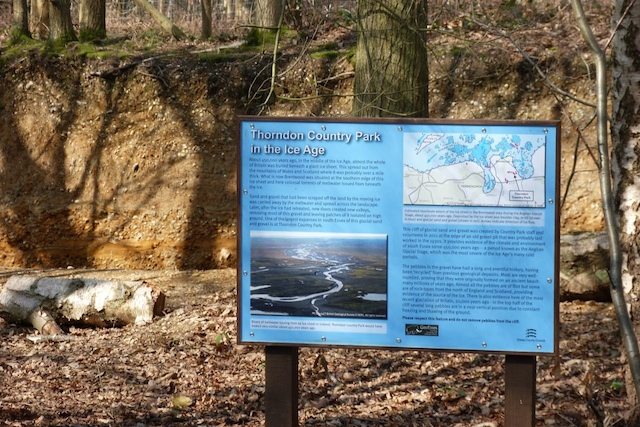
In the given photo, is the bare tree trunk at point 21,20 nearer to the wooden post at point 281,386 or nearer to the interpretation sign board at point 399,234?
the interpretation sign board at point 399,234

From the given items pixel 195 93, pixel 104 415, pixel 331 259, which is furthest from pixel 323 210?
pixel 195 93

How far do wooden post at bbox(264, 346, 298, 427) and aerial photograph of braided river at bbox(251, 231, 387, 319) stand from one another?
0.27 m

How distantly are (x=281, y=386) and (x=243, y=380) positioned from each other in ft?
6.80

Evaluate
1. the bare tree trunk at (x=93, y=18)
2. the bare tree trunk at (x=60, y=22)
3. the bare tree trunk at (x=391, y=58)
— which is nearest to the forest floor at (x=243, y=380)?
the bare tree trunk at (x=391, y=58)

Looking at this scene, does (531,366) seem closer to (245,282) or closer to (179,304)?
(245,282)

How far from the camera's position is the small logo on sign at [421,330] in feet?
14.7

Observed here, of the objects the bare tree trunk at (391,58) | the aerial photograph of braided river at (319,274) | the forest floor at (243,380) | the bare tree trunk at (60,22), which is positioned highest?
the bare tree trunk at (60,22)

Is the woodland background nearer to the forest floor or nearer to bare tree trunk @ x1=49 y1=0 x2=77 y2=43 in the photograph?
bare tree trunk @ x1=49 y1=0 x2=77 y2=43

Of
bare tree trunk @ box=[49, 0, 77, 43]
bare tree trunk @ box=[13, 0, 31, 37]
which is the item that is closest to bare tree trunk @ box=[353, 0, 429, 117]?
bare tree trunk @ box=[49, 0, 77, 43]

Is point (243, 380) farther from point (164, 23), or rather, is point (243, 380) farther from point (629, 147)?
point (164, 23)

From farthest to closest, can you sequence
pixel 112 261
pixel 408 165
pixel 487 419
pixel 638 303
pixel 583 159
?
1. pixel 112 261
2. pixel 583 159
3. pixel 487 419
4. pixel 638 303
5. pixel 408 165

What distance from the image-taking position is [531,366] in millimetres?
4539

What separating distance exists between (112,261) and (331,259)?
828cm

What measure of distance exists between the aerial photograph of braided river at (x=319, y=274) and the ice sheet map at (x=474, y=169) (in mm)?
358
